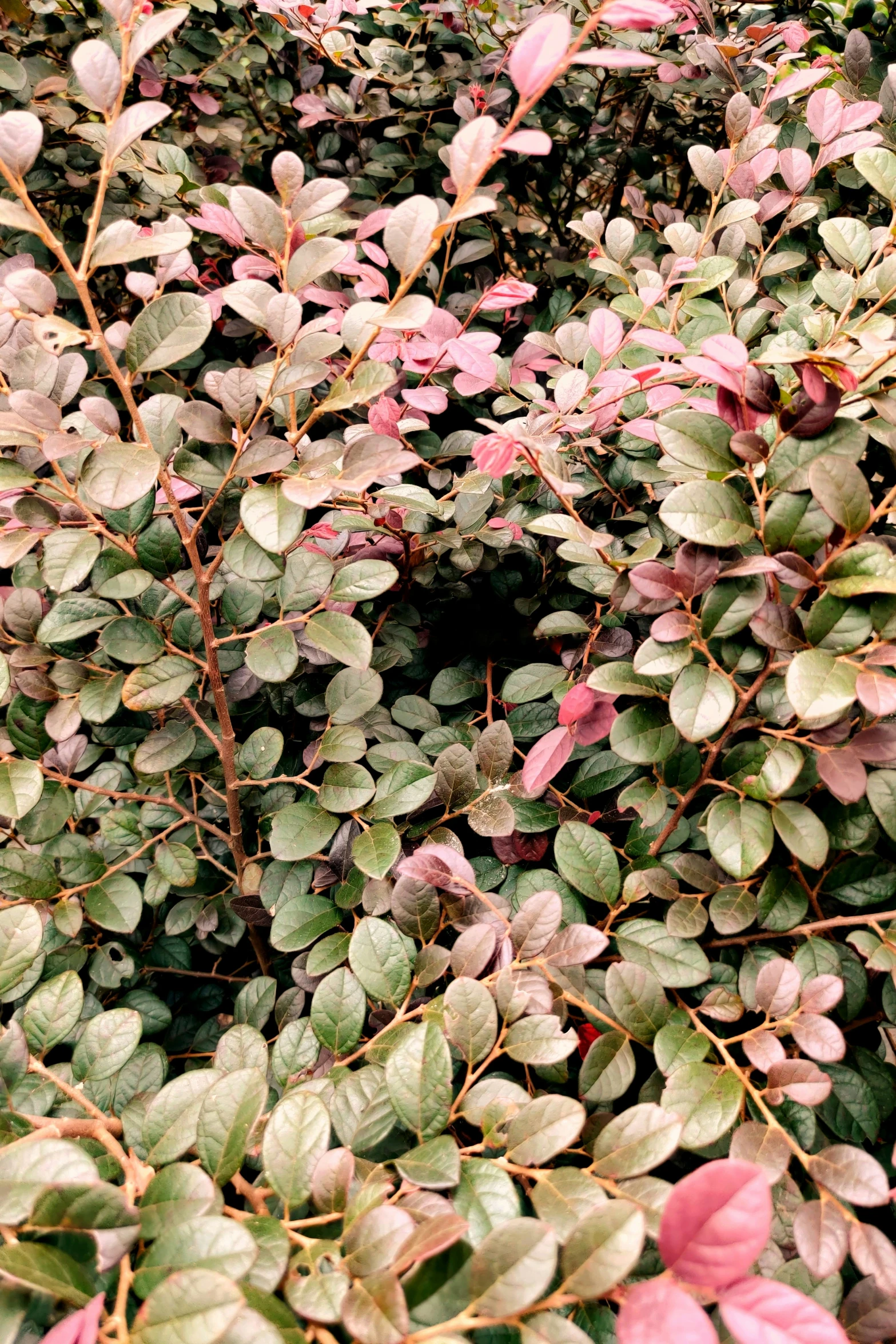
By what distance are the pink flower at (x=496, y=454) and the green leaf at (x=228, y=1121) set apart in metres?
0.49

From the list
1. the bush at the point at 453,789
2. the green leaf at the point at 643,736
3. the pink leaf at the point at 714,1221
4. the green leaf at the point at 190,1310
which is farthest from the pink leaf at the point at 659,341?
the green leaf at the point at 190,1310

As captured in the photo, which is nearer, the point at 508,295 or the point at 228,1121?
the point at 228,1121

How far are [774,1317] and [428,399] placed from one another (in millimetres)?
869

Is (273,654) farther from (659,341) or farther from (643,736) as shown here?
(659,341)

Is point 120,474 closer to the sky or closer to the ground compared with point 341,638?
closer to the sky

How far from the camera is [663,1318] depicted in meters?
0.42

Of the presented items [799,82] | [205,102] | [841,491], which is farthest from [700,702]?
[205,102]

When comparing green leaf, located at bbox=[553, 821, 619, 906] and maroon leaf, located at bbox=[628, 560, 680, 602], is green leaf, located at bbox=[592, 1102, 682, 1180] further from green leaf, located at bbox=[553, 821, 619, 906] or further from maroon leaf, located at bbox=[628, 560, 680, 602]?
maroon leaf, located at bbox=[628, 560, 680, 602]

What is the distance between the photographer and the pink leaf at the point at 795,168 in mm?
1100

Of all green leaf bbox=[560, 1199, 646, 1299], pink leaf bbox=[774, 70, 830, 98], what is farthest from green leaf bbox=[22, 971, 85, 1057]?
pink leaf bbox=[774, 70, 830, 98]

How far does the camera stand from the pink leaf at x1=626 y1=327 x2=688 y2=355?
0.84 meters

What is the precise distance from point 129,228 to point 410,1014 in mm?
671

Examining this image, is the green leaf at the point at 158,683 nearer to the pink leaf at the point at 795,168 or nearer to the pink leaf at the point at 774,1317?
the pink leaf at the point at 774,1317

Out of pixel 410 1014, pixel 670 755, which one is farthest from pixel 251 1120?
pixel 670 755
